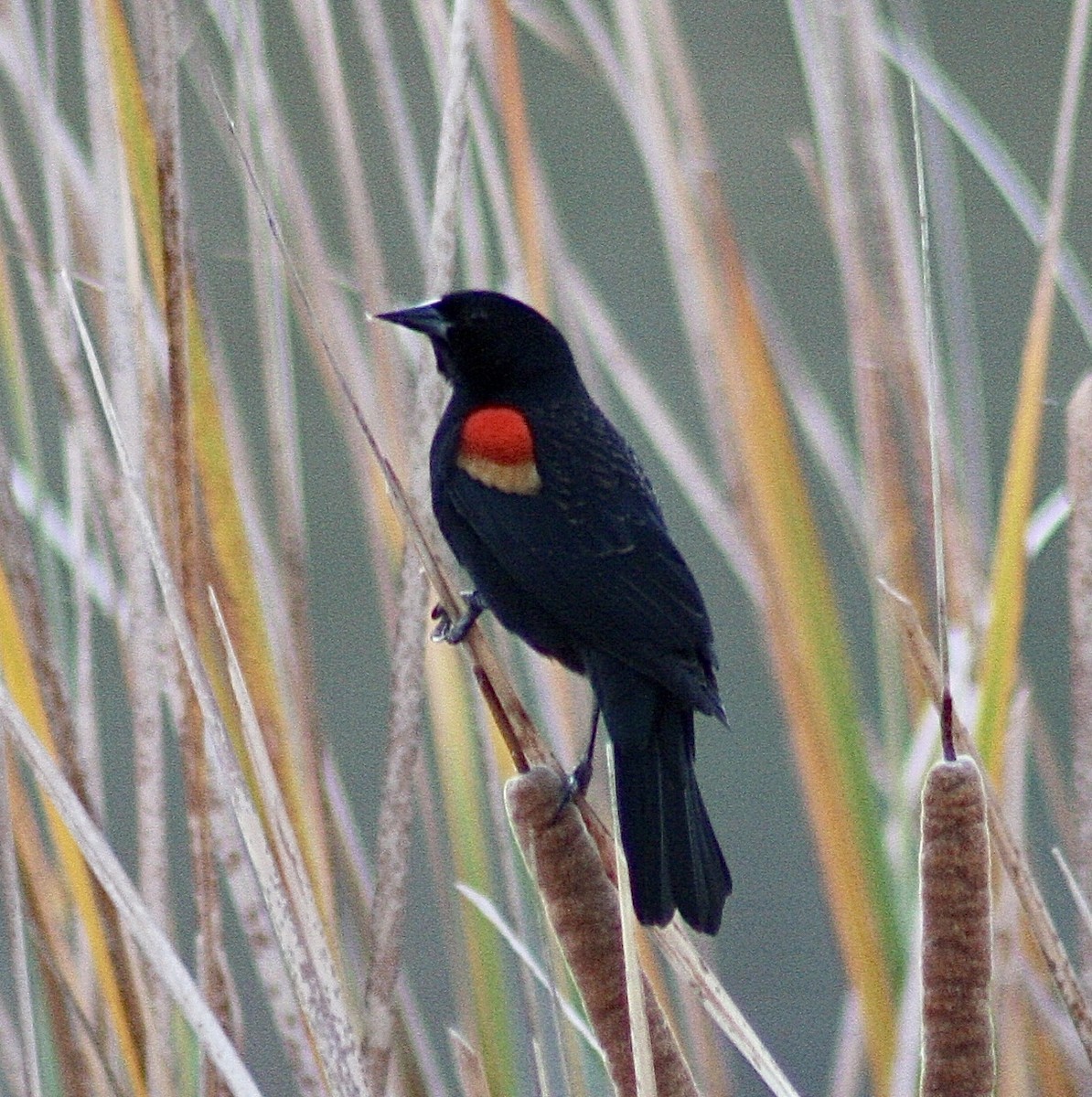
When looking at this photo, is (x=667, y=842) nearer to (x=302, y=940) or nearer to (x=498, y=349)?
(x=302, y=940)

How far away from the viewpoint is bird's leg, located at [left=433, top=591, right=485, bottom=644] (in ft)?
3.32

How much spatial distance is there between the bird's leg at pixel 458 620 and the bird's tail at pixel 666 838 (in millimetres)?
128

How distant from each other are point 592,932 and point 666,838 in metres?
A: 0.19

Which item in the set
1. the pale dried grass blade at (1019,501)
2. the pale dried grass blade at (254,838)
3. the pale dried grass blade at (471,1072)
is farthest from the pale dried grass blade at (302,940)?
the pale dried grass blade at (1019,501)

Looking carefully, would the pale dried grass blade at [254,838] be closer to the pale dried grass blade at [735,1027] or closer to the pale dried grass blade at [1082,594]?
the pale dried grass blade at [735,1027]

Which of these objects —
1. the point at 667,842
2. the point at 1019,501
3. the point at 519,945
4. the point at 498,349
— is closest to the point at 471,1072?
the point at 519,945

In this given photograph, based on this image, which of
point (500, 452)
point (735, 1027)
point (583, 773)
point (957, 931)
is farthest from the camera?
point (500, 452)

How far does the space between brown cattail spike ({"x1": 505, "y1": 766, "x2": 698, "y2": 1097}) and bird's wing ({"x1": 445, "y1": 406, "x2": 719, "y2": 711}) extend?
0.25 metres

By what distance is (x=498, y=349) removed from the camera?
4.85ft

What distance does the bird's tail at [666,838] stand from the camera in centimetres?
101

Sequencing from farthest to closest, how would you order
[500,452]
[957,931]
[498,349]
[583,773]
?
1. [498,349]
2. [500,452]
3. [583,773]
4. [957,931]

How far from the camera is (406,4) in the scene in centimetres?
321

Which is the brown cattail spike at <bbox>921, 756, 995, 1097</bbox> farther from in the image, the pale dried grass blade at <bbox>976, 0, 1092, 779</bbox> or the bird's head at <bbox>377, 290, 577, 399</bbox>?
the bird's head at <bbox>377, 290, 577, 399</bbox>

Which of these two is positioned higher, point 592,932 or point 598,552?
point 598,552
